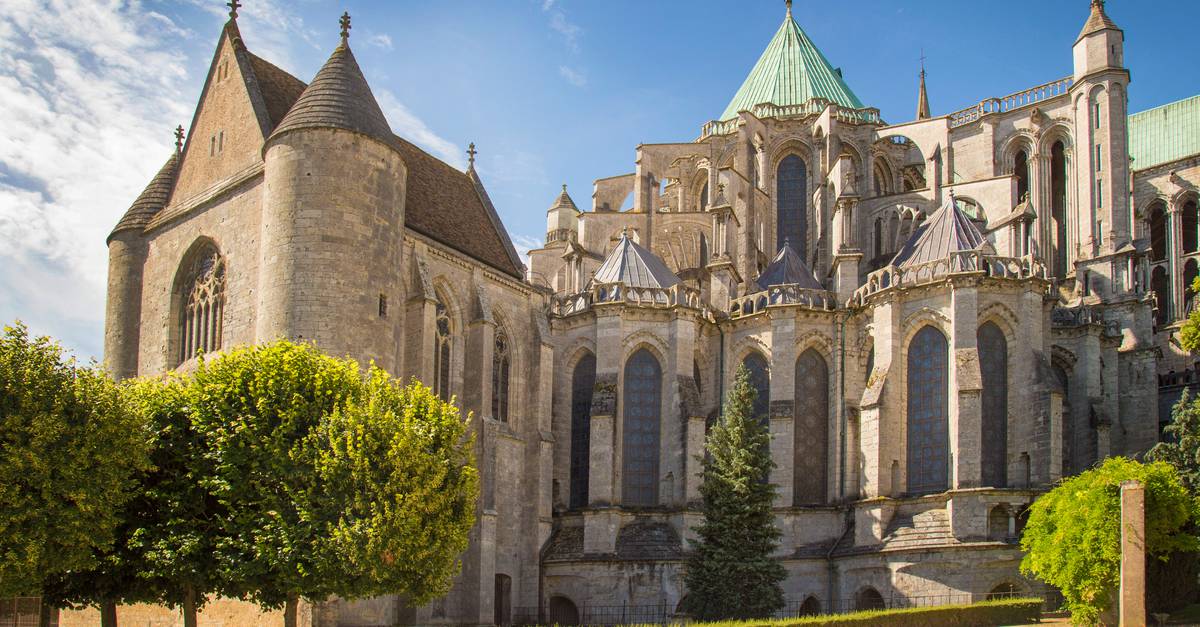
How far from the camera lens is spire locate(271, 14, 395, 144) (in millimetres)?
35844

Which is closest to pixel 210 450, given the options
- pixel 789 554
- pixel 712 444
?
pixel 712 444

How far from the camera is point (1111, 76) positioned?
51844 millimetres

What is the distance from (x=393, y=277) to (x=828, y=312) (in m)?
16.4

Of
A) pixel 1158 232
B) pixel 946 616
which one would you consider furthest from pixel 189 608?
pixel 1158 232

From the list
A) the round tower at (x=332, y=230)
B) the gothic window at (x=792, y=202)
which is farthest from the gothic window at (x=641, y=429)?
the gothic window at (x=792, y=202)

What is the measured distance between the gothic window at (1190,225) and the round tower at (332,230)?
39.3 metres

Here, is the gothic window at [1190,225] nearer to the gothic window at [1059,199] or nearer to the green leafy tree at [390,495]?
the gothic window at [1059,199]

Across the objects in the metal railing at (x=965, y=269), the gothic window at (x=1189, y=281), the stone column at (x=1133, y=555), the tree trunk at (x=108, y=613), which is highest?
the gothic window at (x=1189, y=281)

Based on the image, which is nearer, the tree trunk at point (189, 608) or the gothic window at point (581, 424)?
the tree trunk at point (189, 608)

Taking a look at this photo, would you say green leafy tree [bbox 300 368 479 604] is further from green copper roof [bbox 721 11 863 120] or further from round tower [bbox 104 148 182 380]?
green copper roof [bbox 721 11 863 120]

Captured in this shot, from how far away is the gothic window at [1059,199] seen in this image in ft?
178

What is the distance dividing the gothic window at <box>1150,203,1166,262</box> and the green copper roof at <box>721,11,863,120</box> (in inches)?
591

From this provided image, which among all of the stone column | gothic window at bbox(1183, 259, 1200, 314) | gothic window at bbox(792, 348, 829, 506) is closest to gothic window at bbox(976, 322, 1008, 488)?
gothic window at bbox(792, 348, 829, 506)

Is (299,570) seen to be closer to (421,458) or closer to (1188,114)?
(421,458)
